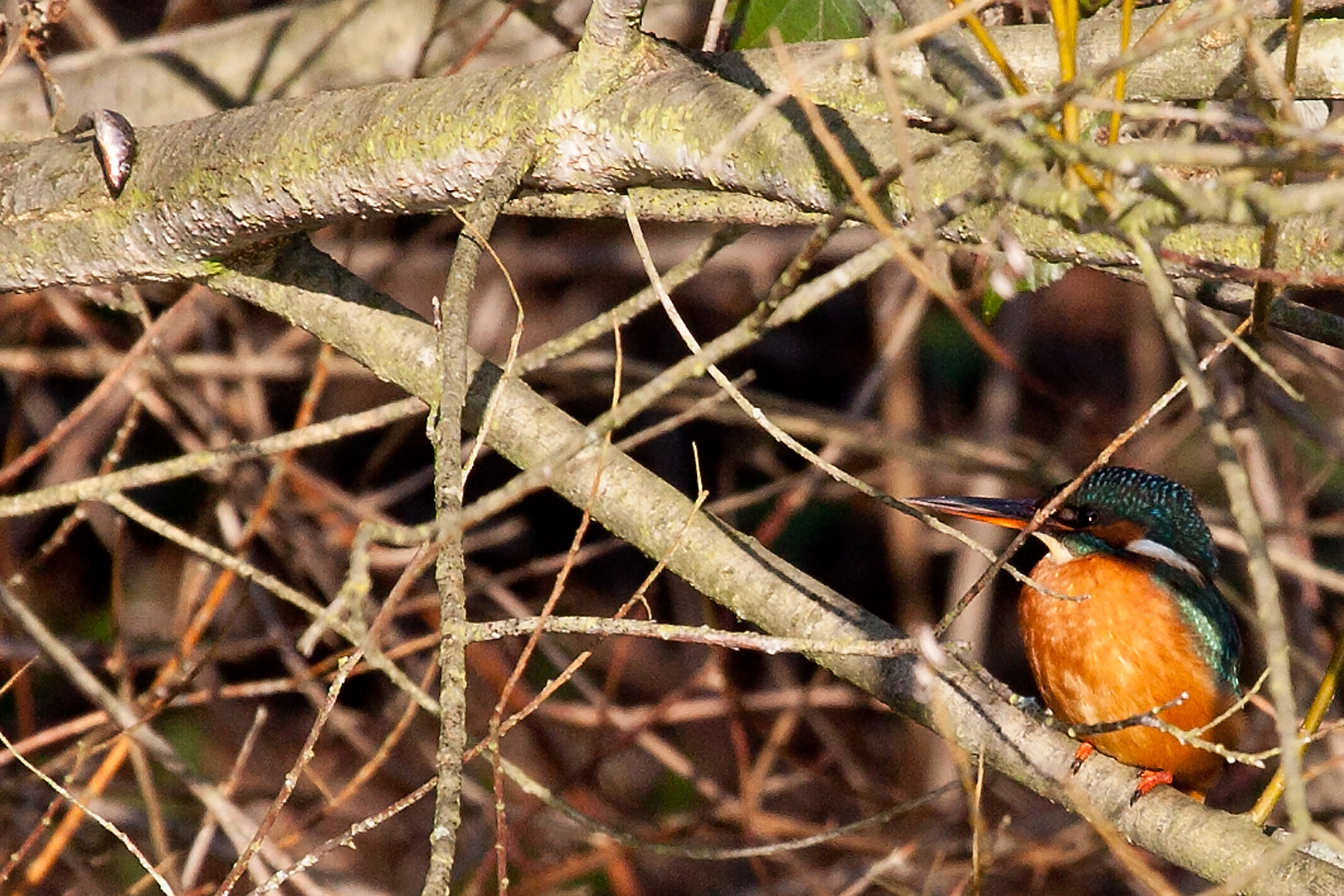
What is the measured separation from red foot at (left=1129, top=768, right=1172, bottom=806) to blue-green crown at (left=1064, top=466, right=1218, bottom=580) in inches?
31.6

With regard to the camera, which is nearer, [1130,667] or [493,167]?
[493,167]

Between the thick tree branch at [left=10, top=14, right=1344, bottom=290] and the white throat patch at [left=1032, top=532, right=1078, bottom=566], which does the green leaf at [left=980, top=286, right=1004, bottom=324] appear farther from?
the white throat patch at [left=1032, top=532, right=1078, bottom=566]

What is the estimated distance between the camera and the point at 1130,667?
2609mm

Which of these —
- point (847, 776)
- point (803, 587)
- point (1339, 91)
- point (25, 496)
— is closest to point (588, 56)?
point (803, 587)

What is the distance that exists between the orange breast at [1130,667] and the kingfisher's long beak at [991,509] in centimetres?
17

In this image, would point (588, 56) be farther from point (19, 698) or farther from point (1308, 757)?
point (1308, 757)

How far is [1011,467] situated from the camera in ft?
12.6

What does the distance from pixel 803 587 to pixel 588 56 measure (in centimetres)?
77

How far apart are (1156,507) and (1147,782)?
43.5 inches

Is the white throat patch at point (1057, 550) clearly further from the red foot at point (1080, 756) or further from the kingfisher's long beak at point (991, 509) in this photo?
the red foot at point (1080, 756)

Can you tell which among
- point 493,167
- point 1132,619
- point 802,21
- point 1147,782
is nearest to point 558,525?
point 1132,619

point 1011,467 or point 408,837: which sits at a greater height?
point 1011,467

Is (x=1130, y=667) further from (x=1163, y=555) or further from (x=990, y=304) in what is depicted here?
(x=990, y=304)

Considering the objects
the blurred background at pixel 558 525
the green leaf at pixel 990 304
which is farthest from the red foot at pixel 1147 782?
the green leaf at pixel 990 304
